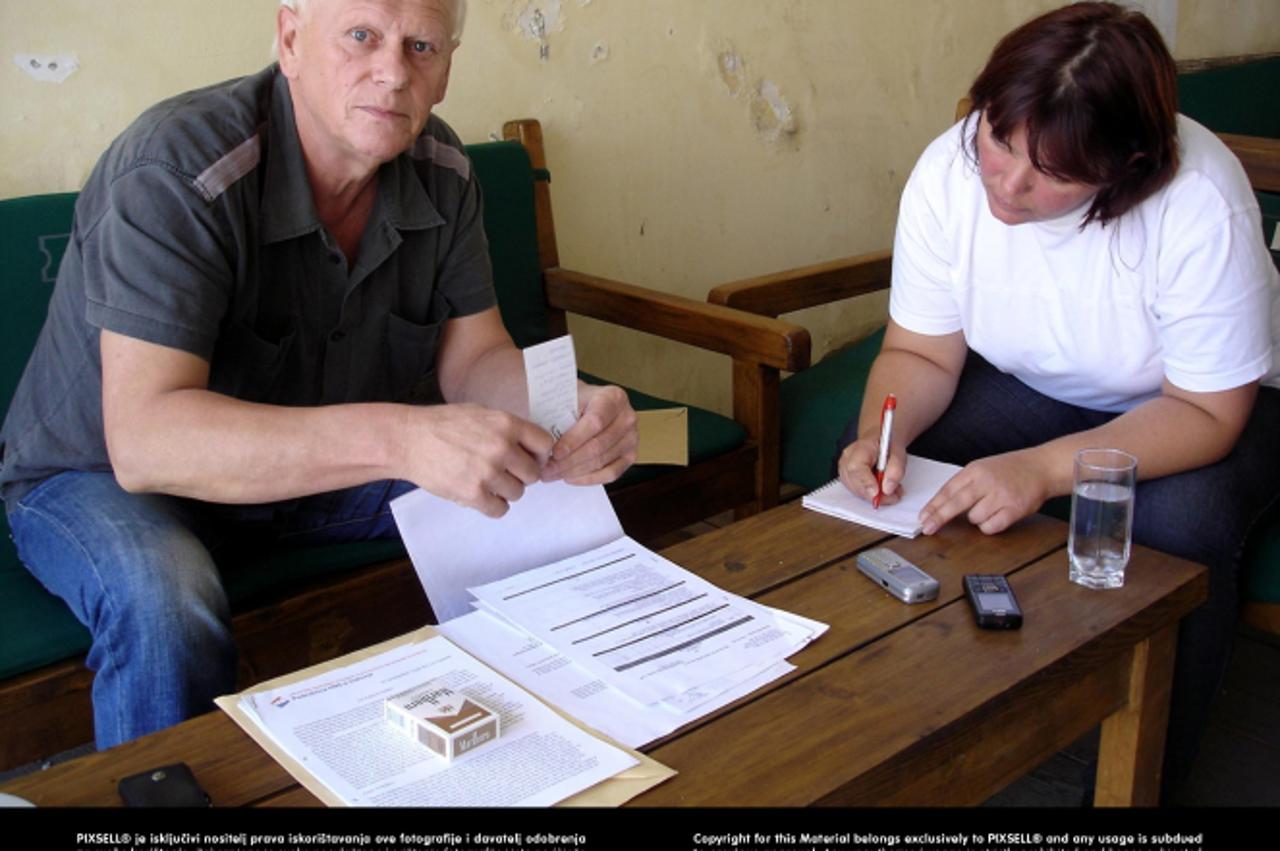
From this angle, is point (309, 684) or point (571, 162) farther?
point (571, 162)

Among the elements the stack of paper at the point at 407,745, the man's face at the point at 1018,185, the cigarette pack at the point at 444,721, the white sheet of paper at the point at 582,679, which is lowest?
the white sheet of paper at the point at 582,679

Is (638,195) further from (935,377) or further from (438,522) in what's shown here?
(438,522)

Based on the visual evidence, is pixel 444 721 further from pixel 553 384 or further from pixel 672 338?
pixel 672 338

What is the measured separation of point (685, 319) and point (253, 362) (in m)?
0.91

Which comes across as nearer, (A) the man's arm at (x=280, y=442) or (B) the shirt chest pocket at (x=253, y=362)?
(A) the man's arm at (x=280, y=442)

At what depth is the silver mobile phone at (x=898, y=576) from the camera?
1.54m

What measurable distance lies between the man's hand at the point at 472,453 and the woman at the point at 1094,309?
0.55 meters

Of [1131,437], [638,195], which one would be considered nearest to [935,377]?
[1131,437]

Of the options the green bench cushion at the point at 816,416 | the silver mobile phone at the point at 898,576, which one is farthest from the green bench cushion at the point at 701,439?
the silver mobile phone at the point at 898,576

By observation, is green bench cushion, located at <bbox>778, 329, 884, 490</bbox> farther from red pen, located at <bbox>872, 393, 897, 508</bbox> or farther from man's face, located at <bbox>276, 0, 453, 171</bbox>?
man's face, located at <bbox>276, 0, 453, 171</bbox>

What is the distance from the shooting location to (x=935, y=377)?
2.17 m

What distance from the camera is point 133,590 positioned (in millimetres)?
1602

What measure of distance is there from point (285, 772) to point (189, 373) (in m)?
0.64

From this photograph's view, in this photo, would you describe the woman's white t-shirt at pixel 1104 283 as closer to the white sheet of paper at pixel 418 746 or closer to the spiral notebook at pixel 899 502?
the spiral notebook at pixel 899 502
